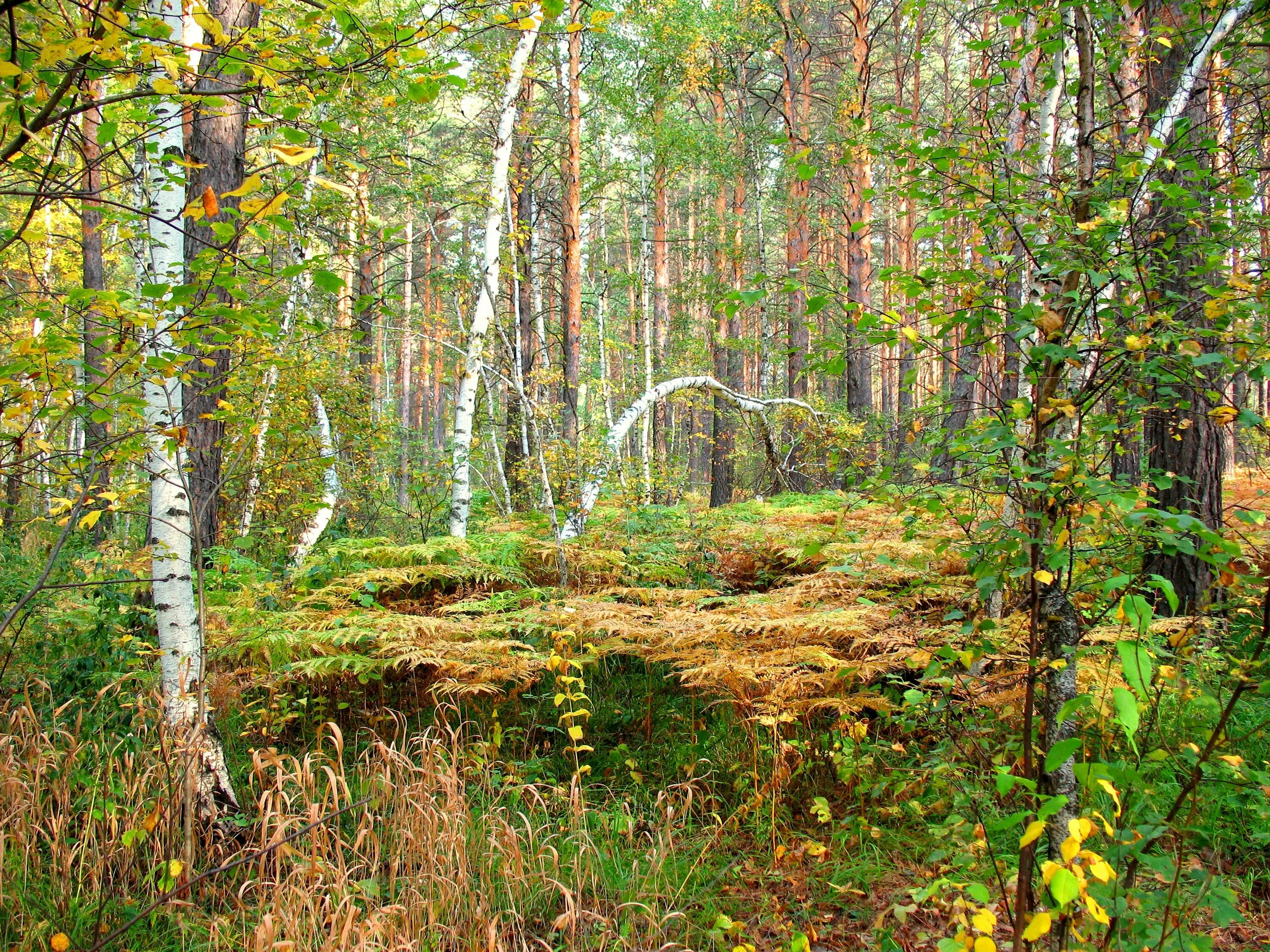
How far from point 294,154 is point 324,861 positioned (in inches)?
102

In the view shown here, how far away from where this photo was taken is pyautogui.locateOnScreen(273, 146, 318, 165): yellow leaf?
1296mm

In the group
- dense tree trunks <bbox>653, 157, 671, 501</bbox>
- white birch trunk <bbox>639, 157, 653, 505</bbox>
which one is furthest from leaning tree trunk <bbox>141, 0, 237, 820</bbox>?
white birch trunk <bbox>639, 157, 653, 505</bbox>

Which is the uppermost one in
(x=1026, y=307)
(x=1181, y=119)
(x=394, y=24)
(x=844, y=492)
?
(x=394, y=24)

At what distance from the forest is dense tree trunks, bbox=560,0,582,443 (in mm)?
3535

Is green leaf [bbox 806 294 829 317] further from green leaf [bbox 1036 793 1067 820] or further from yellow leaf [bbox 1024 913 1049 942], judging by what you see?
yellow leaf [bbox 1024 913 1049 942]

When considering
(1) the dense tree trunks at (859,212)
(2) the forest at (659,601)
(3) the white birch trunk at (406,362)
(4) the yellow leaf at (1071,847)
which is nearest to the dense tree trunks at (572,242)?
(2) the forest at (659,601)

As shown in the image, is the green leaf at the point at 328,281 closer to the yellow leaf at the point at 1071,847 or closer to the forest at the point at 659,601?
the forest at the point at 659,601

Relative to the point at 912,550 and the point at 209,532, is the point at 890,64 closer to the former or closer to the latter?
the point at 912,550

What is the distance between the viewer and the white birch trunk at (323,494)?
662 centimetres

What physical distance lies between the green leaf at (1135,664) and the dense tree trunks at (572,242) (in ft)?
29.5

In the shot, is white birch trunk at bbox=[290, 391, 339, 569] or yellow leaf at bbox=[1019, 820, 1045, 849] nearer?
yellow leaf at bbox=[1019, 820, 1045, 849]

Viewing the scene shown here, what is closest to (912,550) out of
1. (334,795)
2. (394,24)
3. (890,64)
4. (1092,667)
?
(1092,667)

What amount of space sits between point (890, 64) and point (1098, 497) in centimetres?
2033

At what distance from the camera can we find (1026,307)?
6.07 feet
